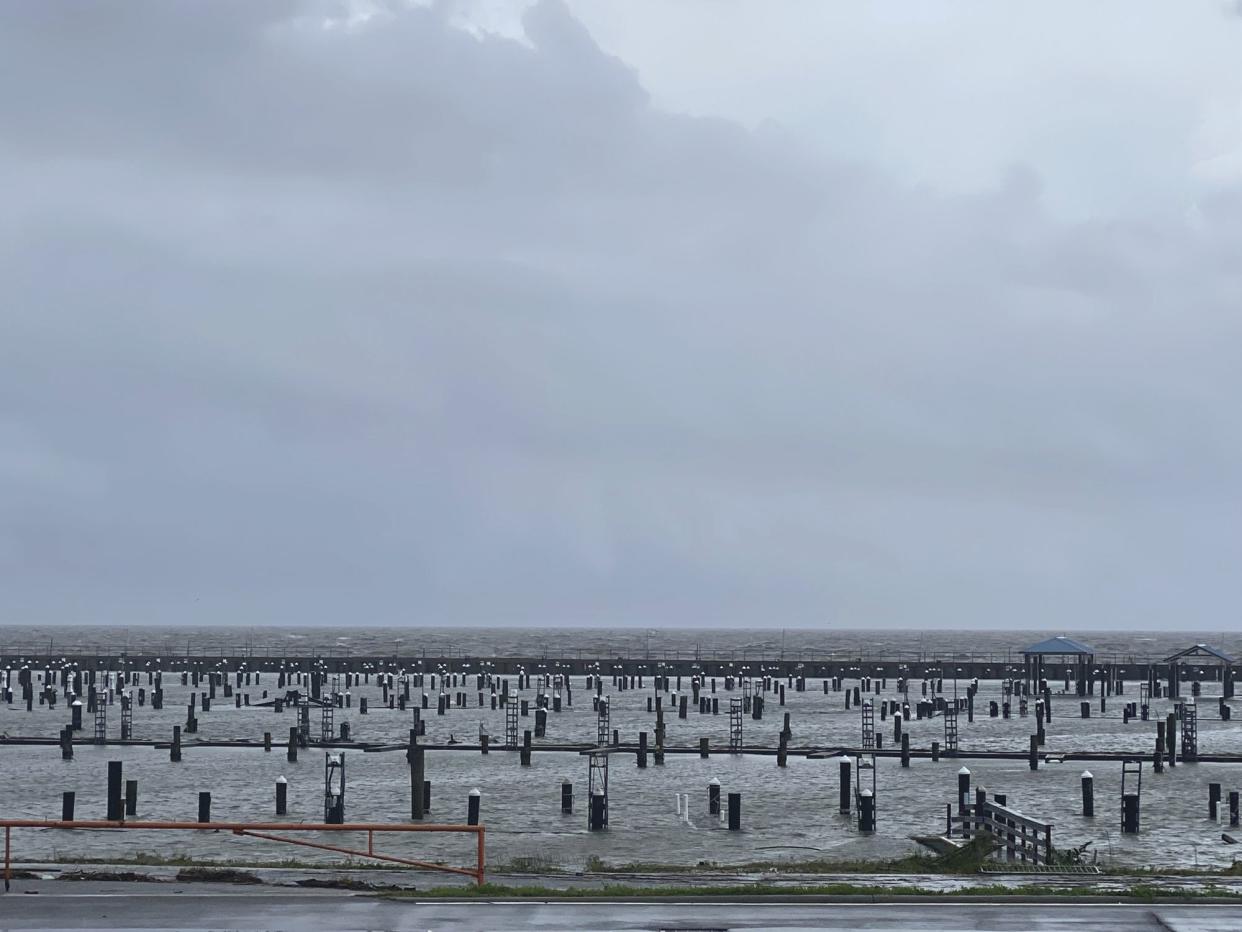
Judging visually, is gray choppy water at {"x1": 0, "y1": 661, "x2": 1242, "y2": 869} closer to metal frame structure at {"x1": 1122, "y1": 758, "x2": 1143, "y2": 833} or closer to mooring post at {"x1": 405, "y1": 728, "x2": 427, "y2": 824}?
metal frame structure at {"x1": 1122, "y1": 758, "x2": 1143, "y2": 833}

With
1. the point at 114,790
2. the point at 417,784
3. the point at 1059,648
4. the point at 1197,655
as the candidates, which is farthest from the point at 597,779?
the point at 1197,655

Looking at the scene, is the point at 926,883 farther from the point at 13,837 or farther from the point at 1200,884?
the point at 13,837

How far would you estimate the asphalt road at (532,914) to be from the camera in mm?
21469

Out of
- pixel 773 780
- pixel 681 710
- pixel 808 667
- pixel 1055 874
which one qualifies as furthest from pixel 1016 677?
pixel 1055 874

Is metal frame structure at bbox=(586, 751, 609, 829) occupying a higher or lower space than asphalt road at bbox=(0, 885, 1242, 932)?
lower

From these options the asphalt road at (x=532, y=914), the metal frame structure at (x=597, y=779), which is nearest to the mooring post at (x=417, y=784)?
the metal frame structure at (x=597, y=779)

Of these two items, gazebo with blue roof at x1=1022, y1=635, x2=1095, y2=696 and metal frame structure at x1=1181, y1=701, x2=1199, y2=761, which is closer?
metal frame structure at x1=1181, y1=701, x2=1199, y2=761

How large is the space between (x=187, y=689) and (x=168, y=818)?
326ft

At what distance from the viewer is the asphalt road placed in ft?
70.4

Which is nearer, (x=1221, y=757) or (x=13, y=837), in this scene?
(x=13, y=837)

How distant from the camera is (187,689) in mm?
145125

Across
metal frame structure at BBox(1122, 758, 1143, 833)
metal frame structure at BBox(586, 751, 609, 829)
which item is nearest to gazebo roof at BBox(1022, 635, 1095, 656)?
metal frame structure at BBox(1122, 758, 1143, 833)

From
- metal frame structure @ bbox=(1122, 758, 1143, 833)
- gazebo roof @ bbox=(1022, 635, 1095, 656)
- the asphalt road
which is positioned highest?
gazebo roof @ bbox=(1022, 635, 1095, 656)

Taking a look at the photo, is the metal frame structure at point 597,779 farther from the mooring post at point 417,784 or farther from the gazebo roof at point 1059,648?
the gazebo roof at point 1059,648
